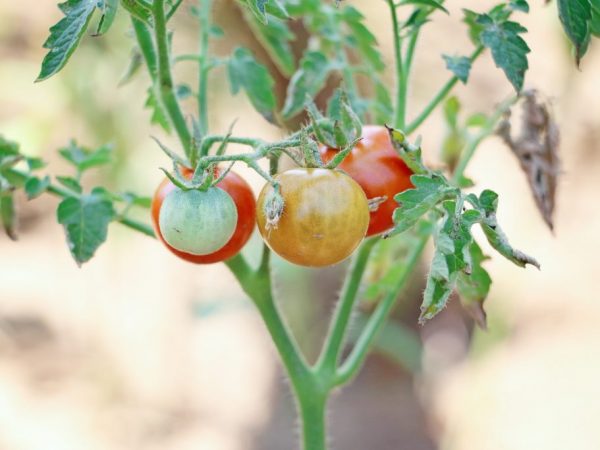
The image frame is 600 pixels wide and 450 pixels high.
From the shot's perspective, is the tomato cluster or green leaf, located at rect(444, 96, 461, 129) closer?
the tomato cluster

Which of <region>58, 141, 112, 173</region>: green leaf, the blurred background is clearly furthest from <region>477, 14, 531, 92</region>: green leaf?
the blurred background

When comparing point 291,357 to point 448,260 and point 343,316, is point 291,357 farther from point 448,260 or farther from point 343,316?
point 448,260

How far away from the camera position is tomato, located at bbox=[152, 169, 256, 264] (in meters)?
0.80

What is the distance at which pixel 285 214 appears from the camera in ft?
2.37

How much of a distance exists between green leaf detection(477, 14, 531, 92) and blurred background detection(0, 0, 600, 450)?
1542 millimetres

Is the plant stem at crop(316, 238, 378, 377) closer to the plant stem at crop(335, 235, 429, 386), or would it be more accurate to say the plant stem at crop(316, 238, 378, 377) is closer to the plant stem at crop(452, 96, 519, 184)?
the plant stem at crop(335, 235, 429, 386)

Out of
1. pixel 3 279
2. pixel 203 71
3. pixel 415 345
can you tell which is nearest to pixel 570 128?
pixel 415 345

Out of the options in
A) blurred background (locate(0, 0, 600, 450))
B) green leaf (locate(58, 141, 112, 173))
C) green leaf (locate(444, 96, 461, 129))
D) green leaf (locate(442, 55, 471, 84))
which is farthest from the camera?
blurred background (locate(0, 0, 600, 450))

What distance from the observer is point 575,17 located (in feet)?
2.50

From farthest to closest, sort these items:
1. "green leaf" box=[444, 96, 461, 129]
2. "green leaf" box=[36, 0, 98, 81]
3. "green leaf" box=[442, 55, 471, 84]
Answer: "green leaf" box=[444, 96, 461, 129]
"green leaf" box=[442, 55, 471, 84]
"green leaf" box=[36, 0, 98, 81]

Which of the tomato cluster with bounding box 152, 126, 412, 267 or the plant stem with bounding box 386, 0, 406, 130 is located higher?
the plant stem with bounding box 386, 0, 406, 130

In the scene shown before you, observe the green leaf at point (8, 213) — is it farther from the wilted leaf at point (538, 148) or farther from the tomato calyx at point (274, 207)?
the wilted leaf at point (538, 148)

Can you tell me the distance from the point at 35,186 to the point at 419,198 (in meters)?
0.50

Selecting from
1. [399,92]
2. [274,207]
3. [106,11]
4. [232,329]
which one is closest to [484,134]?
[399,92]
